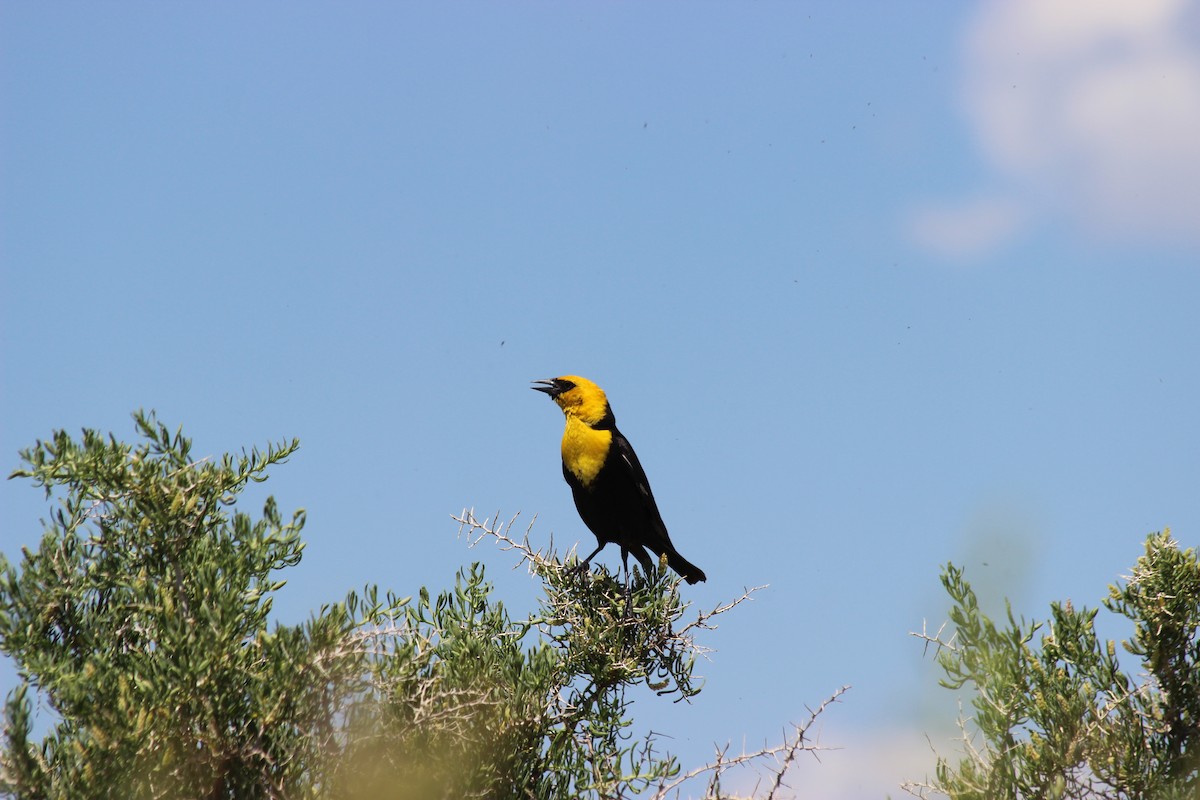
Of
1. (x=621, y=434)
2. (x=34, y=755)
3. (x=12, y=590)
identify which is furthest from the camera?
(x=621, y=434)

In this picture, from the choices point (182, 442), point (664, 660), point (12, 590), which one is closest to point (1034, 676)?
point (664, 660)

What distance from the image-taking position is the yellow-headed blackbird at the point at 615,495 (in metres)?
8.00

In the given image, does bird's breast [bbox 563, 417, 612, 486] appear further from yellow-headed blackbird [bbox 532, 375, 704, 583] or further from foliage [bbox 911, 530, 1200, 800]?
foliage [bbox 911, 530, 1200, 800]

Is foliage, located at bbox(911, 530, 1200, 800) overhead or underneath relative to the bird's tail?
underneath

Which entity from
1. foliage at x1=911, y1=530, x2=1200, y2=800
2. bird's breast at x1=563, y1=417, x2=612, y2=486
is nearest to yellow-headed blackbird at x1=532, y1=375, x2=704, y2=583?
bird's breast at x1=563, y1=417, x2=612, y2=486

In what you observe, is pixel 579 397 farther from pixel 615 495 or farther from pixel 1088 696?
pixel 1088 696

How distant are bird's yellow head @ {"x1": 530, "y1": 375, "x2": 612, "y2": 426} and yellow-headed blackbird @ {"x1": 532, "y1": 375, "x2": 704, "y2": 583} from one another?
10 cm

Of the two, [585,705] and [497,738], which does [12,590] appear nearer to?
[497,738]

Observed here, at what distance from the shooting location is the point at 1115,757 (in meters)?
5.93

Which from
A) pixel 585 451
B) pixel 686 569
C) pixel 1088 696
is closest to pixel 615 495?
pixel 585 451

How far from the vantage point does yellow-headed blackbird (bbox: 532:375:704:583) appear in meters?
8.00

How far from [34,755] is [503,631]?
238 centimetres

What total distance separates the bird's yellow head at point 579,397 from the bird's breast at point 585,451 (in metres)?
0.12

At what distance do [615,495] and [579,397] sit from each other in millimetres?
842
